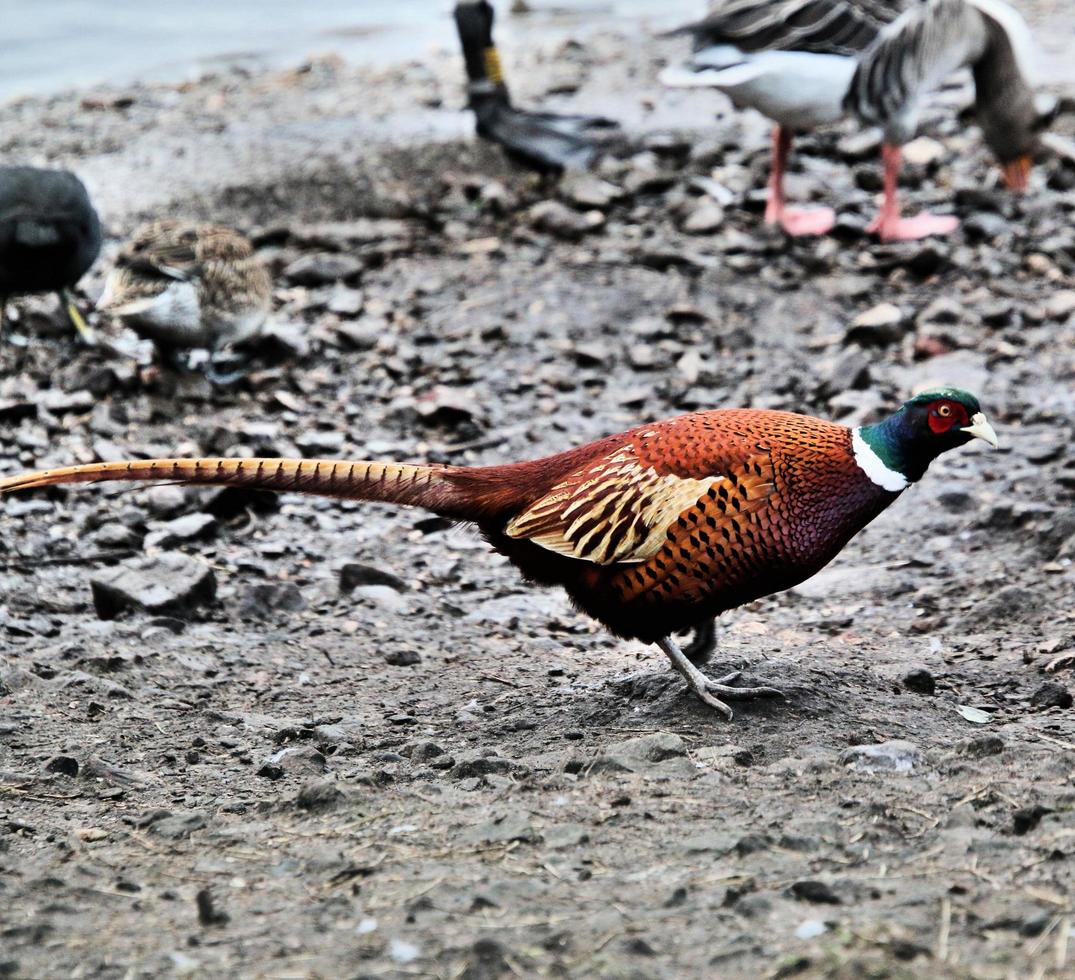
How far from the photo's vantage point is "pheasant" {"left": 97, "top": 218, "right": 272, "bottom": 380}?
6.13 metres

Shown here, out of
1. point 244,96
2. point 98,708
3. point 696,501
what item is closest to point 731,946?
point 696,501

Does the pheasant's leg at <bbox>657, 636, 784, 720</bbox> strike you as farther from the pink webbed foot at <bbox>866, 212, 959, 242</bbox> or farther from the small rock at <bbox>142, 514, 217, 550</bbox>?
the pink webbed foot at <bbox>866, 212, 959, 242</bbox>

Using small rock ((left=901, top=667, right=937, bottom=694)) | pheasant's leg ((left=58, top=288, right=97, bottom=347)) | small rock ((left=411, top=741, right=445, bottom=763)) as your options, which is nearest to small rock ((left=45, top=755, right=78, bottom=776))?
small rock ((left=411, top=741, right=445, bottom=763))

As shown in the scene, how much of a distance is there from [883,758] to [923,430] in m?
0.88

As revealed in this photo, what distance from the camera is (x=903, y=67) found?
24.8 feet

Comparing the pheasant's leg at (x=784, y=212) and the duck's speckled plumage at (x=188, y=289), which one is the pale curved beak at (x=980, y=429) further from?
the pheasant's leg at (x=784, y=212)

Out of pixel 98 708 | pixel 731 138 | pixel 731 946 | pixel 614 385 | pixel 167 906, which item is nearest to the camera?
pixel 731 946

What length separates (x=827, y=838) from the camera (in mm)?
2715

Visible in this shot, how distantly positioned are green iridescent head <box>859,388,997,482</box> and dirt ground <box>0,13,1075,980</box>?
608 millimetres

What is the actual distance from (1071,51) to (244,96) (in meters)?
5.44

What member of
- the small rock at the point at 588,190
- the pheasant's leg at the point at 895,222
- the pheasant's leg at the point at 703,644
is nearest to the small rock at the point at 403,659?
the pheasant's leg at the point at 703,644

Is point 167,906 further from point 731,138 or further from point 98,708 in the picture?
point 731,138

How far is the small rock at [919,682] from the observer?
12.8 ft

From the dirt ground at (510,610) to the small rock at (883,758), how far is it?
0.01 metres
